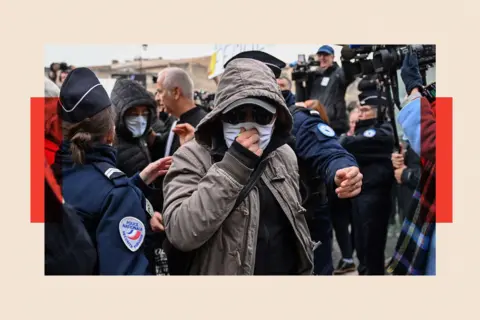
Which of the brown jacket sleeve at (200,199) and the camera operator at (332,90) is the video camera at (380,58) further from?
the camera operator at (332,90)

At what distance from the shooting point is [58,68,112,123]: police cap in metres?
Result: 1.88

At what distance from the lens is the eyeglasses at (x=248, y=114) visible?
6.40 feet

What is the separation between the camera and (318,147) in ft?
8.18

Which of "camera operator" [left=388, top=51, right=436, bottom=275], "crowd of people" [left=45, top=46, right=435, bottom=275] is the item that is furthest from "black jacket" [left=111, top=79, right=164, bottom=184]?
"camera operator" [left=388, top=51, right=436, bottom=275]

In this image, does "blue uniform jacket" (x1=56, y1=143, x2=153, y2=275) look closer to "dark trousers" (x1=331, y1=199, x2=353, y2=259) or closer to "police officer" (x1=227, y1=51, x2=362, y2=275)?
"police officer" (x1=227, y1=51, x2=362, y2=275)

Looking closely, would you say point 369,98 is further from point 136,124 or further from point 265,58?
point 136,124

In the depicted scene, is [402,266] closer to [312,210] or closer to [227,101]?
[312,210]

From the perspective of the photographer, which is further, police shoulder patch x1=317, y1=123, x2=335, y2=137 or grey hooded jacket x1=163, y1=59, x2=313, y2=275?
police shoulder patch x1=317, y1=123, x2=335, y2=137

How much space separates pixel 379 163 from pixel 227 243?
253 centimetres

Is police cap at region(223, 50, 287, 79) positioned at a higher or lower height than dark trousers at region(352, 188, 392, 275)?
higher

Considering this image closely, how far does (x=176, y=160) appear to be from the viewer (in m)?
1.96
